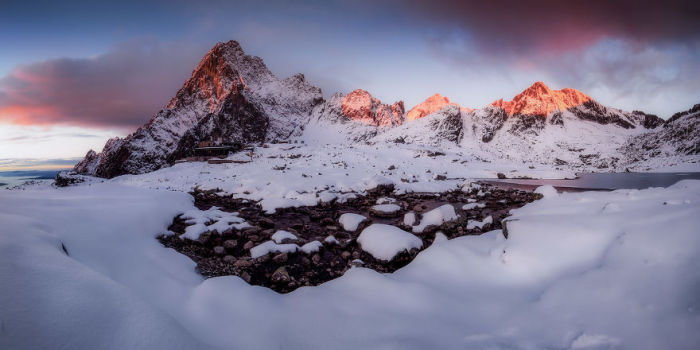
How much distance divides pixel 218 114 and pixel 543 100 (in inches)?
6428

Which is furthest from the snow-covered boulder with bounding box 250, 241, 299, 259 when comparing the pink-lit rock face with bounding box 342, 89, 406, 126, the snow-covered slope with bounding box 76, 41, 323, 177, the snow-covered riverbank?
the pink-lit rock face with bounding box 342, 89, 406, 126

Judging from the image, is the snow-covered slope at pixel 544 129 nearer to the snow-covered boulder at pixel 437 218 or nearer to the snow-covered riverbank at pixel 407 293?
the snow-covered boulder at pixel 437 218

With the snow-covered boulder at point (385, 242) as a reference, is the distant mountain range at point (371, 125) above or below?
above

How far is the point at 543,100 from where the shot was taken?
145m

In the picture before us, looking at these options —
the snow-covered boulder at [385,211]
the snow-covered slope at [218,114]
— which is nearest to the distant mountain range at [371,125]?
the snow-covered slope at [218,114]

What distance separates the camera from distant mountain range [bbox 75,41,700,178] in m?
74.2

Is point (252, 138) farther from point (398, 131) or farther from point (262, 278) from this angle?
point (262, 278)

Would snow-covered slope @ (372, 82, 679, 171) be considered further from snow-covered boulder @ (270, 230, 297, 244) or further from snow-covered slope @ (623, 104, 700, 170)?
snow-covered boulder @ (270, 230, 297, 244)

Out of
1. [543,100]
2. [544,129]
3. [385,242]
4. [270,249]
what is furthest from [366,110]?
[270,249]

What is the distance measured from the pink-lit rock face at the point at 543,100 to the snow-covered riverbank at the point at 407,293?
160 metres

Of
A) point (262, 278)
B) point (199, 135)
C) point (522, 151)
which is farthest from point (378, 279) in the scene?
point (522, 151)

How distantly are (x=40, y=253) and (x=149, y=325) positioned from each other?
1577 millimetres

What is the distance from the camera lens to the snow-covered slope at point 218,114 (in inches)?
2766

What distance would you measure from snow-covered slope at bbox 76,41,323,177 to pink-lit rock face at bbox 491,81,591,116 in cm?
10958
